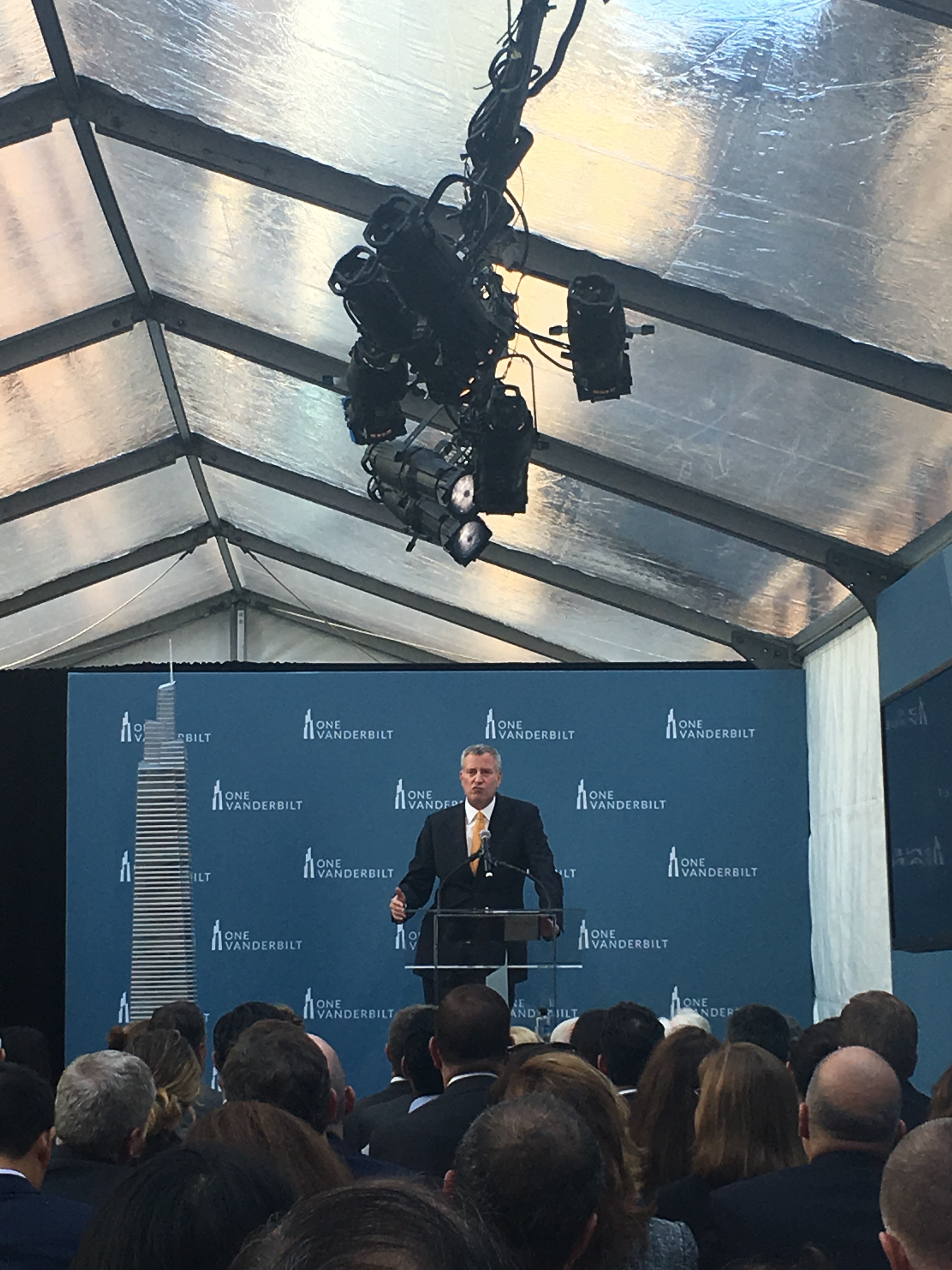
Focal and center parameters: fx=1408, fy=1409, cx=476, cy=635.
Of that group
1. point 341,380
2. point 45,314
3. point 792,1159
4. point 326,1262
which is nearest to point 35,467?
point 45,314

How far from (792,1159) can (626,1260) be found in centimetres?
92

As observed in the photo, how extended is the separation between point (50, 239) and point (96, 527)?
2837 mm

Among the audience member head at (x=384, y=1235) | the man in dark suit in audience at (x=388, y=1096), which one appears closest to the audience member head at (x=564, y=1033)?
the man in dark suit in audience at (x=388, y=1096)

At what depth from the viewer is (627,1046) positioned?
346 cm

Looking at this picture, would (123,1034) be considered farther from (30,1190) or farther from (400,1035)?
(30,1190)

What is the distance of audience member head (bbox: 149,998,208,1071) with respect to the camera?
4.05 m

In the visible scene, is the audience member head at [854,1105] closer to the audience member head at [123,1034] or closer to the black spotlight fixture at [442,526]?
the audience member head at [123,1034]

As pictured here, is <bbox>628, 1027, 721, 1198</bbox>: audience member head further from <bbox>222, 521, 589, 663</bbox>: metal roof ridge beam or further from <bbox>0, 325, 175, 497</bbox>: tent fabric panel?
<bbox>222, 521, 589, 663</bbox>: metal roof ridge beam

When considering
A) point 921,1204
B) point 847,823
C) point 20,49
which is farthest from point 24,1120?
point 847,823

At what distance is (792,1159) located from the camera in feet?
8.68

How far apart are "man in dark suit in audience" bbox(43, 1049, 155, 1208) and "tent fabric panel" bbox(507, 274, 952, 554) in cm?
320

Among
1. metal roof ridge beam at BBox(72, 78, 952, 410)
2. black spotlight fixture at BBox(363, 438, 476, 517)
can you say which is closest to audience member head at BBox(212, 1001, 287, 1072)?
black spotlight fixture at BBox(363, 438, 476, 517)

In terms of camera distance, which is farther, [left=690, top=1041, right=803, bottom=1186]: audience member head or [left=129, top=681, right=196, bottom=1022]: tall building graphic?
[left=129, top=681, right=196, bottom=1022]: tall building graphic

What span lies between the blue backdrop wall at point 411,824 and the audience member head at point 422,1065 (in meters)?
4.18
